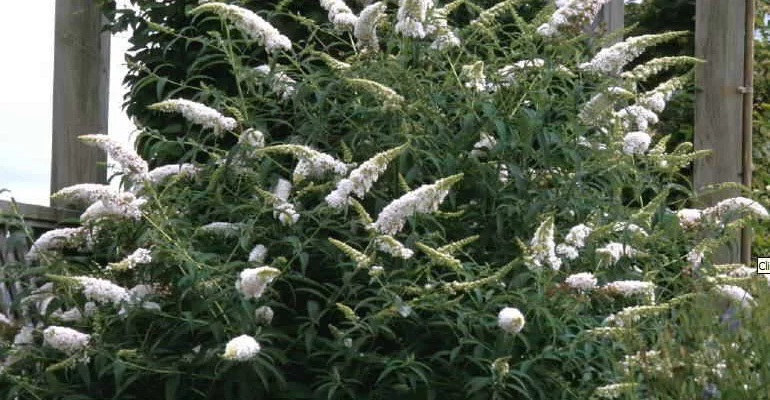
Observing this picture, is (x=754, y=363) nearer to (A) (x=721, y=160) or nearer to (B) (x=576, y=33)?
(B) (x=576, y=33)

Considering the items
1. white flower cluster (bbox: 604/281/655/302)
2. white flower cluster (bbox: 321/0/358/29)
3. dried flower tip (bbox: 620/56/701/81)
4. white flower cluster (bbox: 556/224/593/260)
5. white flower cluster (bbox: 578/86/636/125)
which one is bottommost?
white flower cluster (bbox: 604/281/655/302)

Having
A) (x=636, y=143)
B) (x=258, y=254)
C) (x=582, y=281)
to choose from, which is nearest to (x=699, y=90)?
(x=636, y=143)

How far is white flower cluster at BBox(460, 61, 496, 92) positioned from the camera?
383 centimetres

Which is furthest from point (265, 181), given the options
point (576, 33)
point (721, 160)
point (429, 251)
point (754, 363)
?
point (721, 160)

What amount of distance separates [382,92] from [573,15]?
70 cm

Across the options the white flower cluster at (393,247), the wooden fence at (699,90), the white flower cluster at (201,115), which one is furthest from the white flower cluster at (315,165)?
the wooden fence at (699,90)

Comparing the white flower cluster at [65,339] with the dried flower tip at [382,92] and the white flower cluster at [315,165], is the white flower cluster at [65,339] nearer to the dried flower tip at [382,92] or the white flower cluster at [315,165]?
the white flower cluster at [315,165]

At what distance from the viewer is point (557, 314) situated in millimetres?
3553

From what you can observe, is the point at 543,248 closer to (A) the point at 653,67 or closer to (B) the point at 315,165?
(B) the point at 315,165

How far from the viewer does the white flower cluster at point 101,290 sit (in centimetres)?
350

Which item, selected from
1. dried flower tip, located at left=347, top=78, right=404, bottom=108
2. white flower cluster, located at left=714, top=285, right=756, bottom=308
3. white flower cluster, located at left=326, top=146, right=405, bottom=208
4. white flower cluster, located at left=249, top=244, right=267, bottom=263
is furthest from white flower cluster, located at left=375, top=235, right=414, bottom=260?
white flower cluster, located at left=714, top=285, right=756, bottom=308

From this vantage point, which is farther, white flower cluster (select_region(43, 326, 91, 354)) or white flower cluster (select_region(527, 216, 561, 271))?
white flower cluster (select_region(43, 326, 91, 354))

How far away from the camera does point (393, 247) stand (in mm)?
3314

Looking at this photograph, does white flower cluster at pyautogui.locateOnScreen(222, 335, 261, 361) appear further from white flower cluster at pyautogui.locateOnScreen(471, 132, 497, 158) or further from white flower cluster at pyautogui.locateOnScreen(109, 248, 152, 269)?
white flower cluster at pyautogui.locateOnScreen(471, 132, 497, 158)
